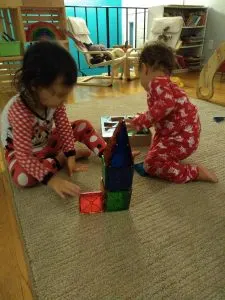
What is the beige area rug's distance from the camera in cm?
57

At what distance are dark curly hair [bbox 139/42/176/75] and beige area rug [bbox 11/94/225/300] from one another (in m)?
0.44

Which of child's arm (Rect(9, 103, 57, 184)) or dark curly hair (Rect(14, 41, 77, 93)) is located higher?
dark curly hair (Rect(14, 41, 77, 93))

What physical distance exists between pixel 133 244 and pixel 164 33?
9.10 ft

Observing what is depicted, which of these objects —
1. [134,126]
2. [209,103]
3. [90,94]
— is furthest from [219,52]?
[134,126]

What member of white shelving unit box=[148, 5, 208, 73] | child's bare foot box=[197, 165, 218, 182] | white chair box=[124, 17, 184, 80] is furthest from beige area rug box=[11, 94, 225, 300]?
white shelving unit box=[148, 5, 208, 73]

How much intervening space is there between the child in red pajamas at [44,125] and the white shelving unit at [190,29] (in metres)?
2.59

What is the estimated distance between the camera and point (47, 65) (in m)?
0.66

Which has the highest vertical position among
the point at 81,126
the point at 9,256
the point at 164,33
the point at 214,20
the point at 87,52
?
the point at 214,20

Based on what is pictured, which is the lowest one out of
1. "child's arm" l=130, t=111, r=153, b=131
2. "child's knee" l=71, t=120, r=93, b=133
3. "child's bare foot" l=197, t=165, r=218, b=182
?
"child's bare foot" l=197, t=165, r=218, b=182

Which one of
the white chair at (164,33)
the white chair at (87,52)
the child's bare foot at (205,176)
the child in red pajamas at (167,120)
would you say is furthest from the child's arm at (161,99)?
the white chair at (164,33)

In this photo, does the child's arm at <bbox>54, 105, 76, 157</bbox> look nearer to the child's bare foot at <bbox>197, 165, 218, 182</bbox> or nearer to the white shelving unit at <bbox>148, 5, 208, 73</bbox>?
the child's bare foot at <bbox>197, 165, 218, 182</bbox>

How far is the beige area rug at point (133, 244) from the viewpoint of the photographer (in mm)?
572

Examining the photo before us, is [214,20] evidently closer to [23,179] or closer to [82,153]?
[82,153]

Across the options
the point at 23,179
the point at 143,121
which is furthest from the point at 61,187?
the point at 143,121
